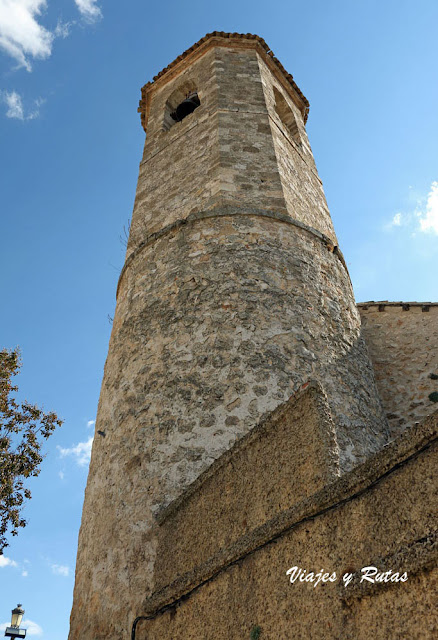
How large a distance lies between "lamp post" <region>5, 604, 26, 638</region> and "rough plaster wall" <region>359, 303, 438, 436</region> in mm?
5384

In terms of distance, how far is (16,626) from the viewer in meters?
7.36

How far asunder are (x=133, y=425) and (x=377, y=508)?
321 centimetres

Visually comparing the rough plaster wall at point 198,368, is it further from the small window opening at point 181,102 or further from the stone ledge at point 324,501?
the small window opening at point 181,102

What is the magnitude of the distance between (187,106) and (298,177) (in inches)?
133

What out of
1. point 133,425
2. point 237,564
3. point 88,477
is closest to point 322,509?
point 237,564

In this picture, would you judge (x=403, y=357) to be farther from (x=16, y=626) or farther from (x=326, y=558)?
(x=16, y=626)

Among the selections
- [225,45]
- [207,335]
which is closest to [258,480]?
[207,335]

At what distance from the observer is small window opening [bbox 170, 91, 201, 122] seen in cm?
1039

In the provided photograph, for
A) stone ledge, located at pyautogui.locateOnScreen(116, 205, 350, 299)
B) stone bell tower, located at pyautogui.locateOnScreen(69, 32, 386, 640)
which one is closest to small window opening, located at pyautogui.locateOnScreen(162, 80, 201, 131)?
stone bell tower, located at pyautogui.locateOnScreen(69, 32, 386, 640)

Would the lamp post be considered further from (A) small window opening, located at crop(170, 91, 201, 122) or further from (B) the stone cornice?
(B) the stone cornice

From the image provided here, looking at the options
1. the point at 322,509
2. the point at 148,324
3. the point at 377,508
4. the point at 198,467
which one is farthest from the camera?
the point at 148,324

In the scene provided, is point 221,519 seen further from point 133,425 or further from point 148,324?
point 148,324

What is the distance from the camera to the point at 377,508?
2326 mm

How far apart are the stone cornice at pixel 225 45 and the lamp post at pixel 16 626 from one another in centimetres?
921
